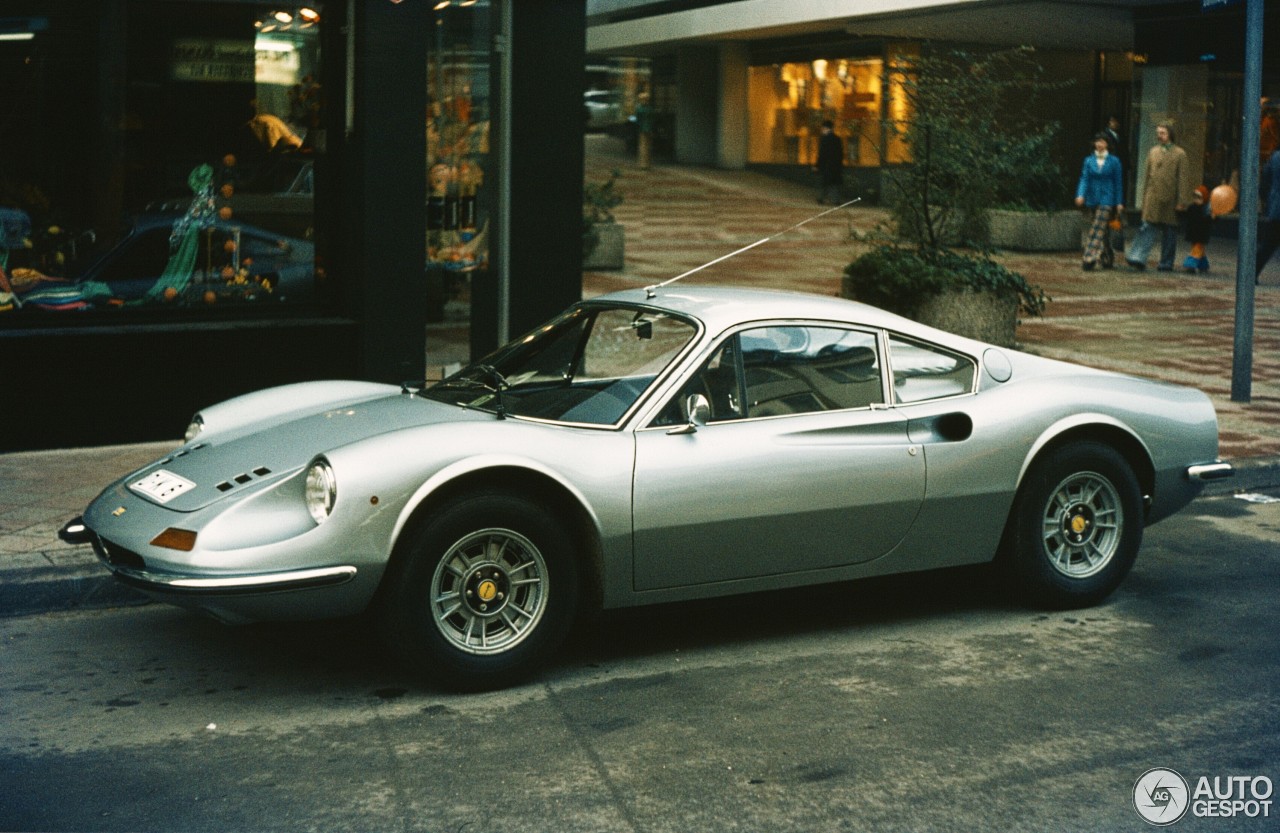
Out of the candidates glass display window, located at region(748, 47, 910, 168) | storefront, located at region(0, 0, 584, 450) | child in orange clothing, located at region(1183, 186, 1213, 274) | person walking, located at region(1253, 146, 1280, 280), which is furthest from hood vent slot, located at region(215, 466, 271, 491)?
glass display window, located at region(748, 47, 910, 168)

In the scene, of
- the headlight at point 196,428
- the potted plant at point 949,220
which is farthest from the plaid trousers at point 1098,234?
the headlight at point 196,428

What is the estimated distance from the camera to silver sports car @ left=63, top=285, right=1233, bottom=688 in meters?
4.88

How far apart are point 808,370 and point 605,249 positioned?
1267cm

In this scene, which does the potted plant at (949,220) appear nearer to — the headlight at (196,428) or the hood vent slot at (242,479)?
the headlight at (196,428)

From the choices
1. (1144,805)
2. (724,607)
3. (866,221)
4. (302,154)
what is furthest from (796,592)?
(866,221)

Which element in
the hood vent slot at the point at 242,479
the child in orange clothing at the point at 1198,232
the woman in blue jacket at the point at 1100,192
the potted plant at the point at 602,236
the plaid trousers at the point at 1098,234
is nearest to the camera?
the hood vent slot at the point at 242,479

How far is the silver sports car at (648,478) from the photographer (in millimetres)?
4879

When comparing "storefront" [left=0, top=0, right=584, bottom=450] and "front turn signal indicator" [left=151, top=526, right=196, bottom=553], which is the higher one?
"storefront" [left=0, top=0, right=584, bottom=450]

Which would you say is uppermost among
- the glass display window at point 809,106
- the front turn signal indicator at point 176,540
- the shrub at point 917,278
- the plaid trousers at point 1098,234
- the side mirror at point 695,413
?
the glass display window at point 809,106

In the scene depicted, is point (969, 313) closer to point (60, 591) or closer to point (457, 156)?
point (457, 156)

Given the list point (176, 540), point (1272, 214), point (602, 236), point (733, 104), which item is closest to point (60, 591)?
point (176, 540)

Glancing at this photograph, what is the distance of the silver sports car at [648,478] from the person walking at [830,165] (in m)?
24.9

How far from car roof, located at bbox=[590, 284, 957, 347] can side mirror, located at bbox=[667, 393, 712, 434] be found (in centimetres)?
32

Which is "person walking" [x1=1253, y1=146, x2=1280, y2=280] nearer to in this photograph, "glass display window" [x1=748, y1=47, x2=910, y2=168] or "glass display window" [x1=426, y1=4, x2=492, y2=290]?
"glass display window" [x1=426, y1=4, x2=492, y2=290]
